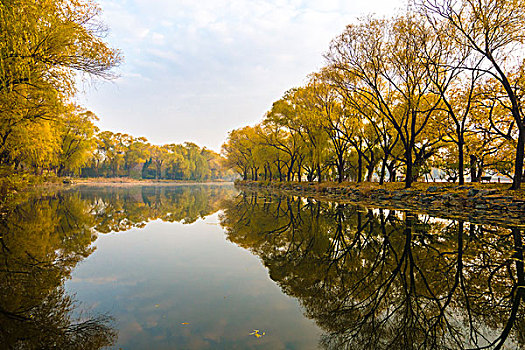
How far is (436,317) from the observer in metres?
A: 3.19

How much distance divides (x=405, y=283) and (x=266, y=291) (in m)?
2.21

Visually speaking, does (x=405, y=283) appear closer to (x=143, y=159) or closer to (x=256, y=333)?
(x=256, y=333)

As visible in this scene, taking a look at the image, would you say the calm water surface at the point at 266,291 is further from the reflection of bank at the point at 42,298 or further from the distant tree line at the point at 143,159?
the distant tree line at the point at 143,159

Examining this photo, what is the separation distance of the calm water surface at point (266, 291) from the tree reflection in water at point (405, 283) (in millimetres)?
19

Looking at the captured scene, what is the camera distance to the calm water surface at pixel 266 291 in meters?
2.83

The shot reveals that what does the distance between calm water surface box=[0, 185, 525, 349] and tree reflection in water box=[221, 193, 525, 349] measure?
19mm

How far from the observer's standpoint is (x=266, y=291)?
4.10m

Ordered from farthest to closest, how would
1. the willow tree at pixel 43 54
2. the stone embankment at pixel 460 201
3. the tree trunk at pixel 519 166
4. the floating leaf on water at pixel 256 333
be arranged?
A: the tree trunk at pixel 519 166
the stone embankment at pixel 460 201
the willow tree at pixel 43 54
the floating leaf on water at pixel 256 333

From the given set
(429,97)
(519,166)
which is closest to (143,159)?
(429,97)

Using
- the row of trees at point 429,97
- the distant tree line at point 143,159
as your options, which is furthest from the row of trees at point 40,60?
the distant tree line at point 143,159

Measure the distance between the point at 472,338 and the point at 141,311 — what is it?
388 centimetres

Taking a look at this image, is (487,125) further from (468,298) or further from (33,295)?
(33,295)

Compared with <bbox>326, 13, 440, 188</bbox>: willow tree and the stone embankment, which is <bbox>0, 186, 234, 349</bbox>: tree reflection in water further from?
<bbox>326, 13, 440, 188</bbox>: willow tree

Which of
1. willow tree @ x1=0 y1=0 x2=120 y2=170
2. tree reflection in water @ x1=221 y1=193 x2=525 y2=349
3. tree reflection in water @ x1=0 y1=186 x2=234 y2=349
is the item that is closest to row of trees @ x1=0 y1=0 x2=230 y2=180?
willow tree @ x1=0 y1=0 x2=120 y2=170
